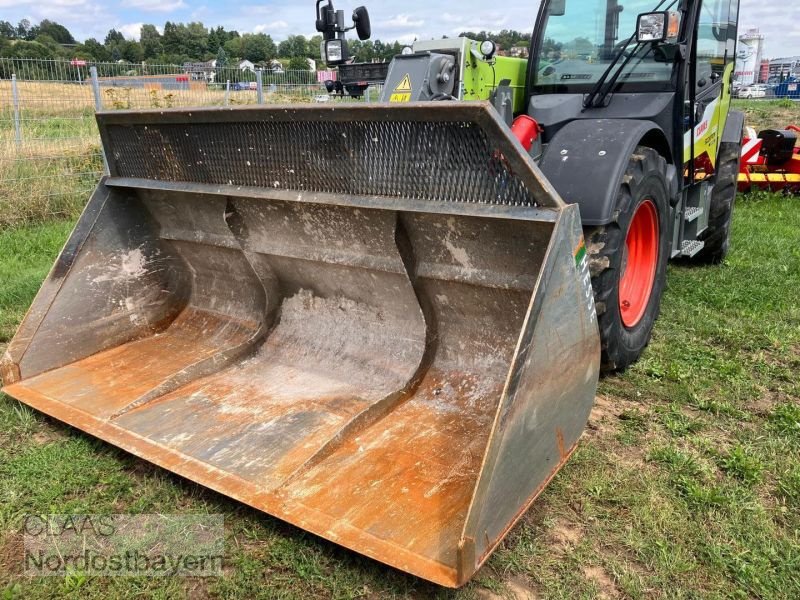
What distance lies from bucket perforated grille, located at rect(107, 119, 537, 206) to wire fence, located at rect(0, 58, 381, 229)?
13.1 feet

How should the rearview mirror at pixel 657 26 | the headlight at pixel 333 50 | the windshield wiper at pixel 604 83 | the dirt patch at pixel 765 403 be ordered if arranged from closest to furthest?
the dirt patch at pixel 765 403 < the rearview mirror at pixel 657 26 < the windshield wiper at pixel 604 83 < the headlight at pixel 333 50

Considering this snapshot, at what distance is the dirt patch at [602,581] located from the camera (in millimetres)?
2238

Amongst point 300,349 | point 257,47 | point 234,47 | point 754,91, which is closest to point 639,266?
point 300,349

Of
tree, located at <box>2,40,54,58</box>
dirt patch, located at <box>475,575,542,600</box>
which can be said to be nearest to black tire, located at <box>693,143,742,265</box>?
dirt patch, located at <box>475,575,542,600</box>

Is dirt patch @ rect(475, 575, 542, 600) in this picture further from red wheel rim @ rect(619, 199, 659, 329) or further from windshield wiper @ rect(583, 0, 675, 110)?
windshield wiper @ rect(583, 0, 675, 110)

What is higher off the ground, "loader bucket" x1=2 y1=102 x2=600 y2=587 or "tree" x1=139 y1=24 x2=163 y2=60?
"tree" x1=139 y1=24 x2=163 y2=60

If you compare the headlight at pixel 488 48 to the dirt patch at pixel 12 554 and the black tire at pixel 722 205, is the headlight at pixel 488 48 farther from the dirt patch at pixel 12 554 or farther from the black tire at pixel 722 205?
the dirt patch at pixel 12 554

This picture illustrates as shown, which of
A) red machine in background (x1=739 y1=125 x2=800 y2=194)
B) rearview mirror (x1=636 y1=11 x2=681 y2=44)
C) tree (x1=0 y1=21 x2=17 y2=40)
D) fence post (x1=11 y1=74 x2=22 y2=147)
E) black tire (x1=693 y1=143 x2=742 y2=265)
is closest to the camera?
rearview mirror (x1=636 y1=11 x2=681 y2=44)

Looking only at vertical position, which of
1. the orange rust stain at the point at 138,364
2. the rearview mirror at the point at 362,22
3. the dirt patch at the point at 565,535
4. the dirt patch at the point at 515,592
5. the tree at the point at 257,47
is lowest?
the dirt patch at the point at 515,592

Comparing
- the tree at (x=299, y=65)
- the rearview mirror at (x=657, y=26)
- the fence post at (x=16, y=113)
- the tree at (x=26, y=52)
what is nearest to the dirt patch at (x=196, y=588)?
the rearview mirror at (x=657, y=26)

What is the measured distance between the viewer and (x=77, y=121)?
836 cm

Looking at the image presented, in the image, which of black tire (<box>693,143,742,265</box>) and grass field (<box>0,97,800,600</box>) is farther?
black tire (<box>693,143,742,265</box>)

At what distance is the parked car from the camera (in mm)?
Answer: 36250

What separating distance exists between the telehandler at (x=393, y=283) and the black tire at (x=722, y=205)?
4.34 ft
